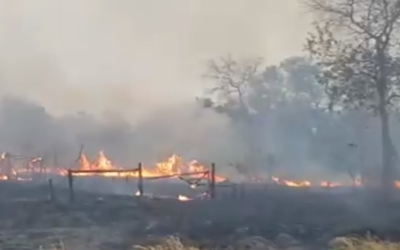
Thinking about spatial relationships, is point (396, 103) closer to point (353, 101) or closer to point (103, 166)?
point (353, 101)

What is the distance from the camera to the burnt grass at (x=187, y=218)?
74.3 ft

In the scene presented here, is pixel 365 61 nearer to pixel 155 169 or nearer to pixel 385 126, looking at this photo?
pixel 385 126

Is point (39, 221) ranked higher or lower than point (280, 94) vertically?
lower

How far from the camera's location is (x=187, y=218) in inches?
1042

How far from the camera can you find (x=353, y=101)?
112ft

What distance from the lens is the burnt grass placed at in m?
22.6

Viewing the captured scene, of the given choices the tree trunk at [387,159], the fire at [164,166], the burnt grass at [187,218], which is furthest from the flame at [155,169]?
the burnt grass at [187,218]

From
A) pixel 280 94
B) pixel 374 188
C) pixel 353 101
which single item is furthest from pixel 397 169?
pixel 280 94

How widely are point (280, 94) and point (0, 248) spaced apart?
39.7 metres

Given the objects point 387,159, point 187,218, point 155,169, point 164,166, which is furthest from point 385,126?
point 155,169

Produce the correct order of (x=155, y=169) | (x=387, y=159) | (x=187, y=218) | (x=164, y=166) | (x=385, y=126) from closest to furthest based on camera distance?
(x=187, y=218)
(x=385, y=126)
(x=387, y=159)
(x=164, y=166)
(x=155, y=169)

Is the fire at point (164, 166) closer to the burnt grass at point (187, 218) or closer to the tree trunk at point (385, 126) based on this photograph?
the burnt grass at point (187, 218)

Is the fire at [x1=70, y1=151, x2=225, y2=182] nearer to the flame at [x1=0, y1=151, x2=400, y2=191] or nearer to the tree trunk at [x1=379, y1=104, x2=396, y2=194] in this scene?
the flame at [x1=0, y1=151, x2=400, y2=191]

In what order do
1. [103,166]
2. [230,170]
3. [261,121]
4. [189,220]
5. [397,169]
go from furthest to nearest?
[261,121], [230,170], [103,166], [397,169], [189,220]
